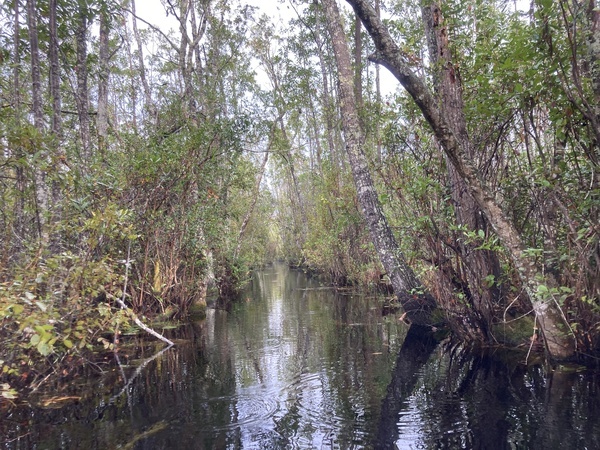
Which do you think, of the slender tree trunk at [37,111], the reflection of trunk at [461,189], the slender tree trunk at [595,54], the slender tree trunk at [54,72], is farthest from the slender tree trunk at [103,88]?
the slender tree trunk at [595,54]

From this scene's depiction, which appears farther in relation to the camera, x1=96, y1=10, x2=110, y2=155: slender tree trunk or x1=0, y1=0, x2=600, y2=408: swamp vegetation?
x1=96, y1=10, x2=110, y2=155: slender tree trunk

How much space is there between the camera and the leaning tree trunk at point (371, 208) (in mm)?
8250

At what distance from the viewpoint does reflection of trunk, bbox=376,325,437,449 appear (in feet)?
12.7

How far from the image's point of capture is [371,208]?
→ 8664 millimetres

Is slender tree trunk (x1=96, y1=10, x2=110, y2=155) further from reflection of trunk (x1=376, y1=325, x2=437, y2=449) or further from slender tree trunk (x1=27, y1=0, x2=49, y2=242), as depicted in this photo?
reflection of trunk (x1=376, y1=325, x2=437, y2=449)

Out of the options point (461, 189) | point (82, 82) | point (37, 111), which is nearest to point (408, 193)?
point (461, 189)

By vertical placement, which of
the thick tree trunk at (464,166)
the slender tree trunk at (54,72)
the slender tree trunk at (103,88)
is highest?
the slender tree trunk at (103,88)

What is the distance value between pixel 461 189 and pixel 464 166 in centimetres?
143

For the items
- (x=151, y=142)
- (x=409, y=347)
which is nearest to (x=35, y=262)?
(x=151, y=142)

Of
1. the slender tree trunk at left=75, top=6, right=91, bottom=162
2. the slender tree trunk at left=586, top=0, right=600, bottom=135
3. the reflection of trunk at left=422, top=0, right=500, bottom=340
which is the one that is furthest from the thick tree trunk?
the slender tree trunk at left=75, top=6, right=91, bottom=162

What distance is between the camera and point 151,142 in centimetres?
874

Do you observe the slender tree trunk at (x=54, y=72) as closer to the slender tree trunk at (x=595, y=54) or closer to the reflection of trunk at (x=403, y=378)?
the reflection of trunk at (x=403, y=378)

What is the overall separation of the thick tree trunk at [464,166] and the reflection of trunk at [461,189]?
3.65ft

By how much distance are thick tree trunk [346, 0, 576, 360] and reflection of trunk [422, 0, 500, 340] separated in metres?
1.11
